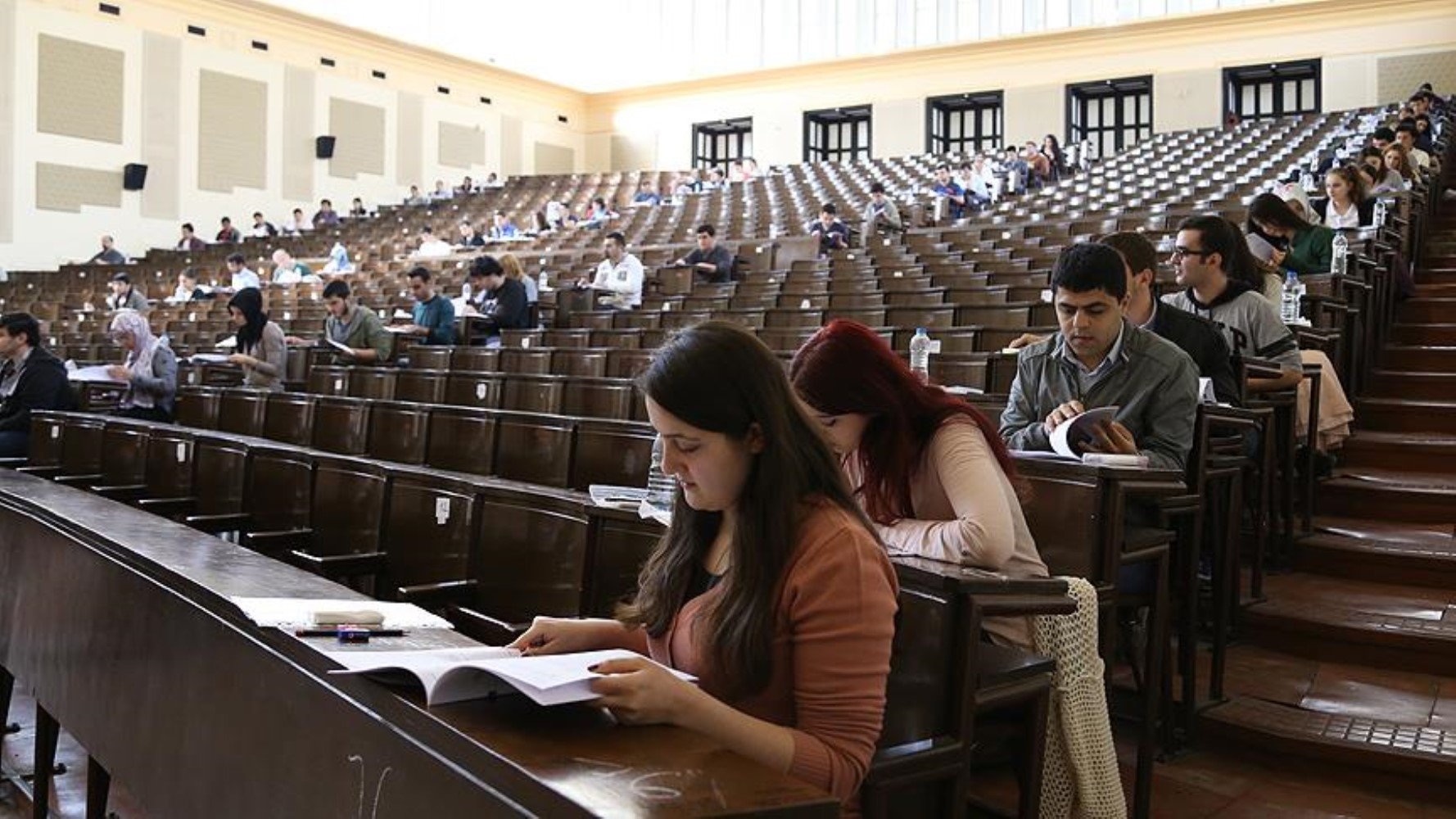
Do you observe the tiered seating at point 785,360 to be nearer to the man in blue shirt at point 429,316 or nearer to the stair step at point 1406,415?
the stair step at point 1406,415

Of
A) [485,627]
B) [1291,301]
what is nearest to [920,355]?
[1291,301]

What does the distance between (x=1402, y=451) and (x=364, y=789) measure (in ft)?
12.2

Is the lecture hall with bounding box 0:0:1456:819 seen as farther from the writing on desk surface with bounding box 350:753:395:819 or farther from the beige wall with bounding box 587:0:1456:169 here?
the beige wall with bounding box 587:0:1456:169

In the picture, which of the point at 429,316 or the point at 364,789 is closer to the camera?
the point at 364,789

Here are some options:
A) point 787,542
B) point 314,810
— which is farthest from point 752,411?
point 314,810

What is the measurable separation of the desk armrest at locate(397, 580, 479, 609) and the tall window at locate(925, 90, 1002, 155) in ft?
54.9

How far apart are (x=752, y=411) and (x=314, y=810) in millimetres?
572

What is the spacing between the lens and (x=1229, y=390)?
2.55 meters

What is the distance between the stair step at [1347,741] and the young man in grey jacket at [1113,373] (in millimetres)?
534

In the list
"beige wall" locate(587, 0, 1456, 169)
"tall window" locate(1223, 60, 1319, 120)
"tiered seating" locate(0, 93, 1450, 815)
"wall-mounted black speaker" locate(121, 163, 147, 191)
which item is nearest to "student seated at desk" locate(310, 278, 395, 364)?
"tiered seating" locate(0, 93, 1450, 815)

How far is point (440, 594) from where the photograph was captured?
6.61 ft

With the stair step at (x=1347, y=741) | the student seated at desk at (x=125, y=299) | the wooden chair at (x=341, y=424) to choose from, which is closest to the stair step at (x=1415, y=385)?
the stair step at (x=1347, y=741)

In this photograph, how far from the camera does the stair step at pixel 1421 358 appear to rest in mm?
4449

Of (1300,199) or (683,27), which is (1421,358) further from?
(683,27)
